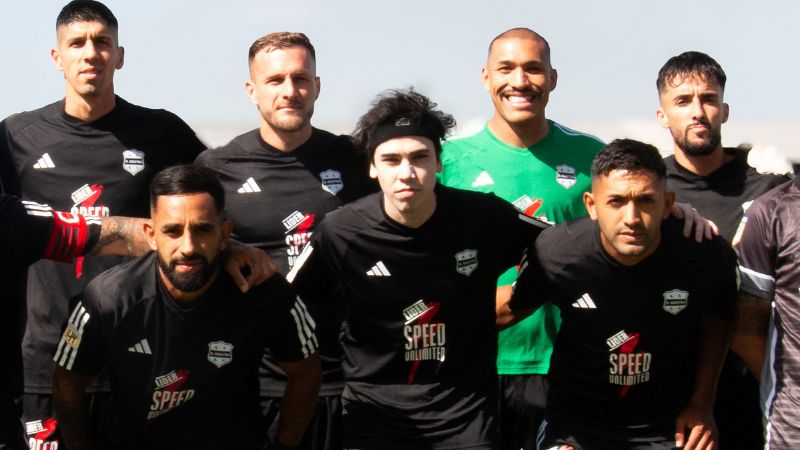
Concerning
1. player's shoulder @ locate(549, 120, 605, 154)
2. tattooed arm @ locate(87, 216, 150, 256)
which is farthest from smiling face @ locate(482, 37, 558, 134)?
tattooed arm @ locate(87, 216, 150, 256)

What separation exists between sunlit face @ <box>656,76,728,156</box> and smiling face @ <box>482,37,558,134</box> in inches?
26.6

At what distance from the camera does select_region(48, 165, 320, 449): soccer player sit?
5.28m

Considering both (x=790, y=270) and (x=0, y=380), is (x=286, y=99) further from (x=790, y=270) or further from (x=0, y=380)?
(x=790, y=270)

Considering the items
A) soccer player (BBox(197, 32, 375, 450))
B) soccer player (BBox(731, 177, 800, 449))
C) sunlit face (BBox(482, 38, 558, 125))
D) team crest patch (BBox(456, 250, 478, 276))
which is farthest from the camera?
sunlit face (BBox(482, 38, 558, 125))

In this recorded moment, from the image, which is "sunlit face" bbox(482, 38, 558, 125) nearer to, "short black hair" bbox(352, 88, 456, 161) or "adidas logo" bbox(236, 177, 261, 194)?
"short black hair" bbox(352, 88, 456, 161)

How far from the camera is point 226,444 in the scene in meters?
5.47

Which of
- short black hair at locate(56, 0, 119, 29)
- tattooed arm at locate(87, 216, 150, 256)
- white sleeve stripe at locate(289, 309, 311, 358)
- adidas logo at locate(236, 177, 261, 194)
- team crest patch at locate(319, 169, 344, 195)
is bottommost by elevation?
white sleeve stripe at locate(289, 309, 311, 358)

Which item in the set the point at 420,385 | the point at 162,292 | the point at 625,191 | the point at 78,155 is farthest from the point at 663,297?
the point at 78,155

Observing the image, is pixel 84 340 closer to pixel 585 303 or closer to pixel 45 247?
pixel 45 247

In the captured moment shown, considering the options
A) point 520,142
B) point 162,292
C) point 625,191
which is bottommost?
point 162,292

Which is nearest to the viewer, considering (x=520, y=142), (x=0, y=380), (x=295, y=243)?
(x=0, y=380)

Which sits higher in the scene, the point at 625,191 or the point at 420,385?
the point at 625,191

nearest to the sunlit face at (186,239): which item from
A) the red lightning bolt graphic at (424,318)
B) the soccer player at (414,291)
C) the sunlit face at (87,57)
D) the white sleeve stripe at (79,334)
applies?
the white sleeve stripe at (79,334)

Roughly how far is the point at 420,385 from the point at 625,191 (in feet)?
4.41
